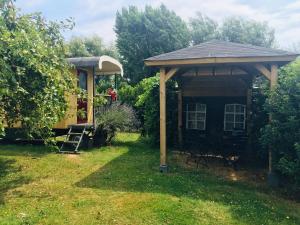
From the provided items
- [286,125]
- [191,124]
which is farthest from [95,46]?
[286,125]

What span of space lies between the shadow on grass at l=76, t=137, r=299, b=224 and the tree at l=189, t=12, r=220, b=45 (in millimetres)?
26527

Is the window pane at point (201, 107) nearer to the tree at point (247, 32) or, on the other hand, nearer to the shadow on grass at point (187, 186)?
the shadow on grass at point (187, 186)

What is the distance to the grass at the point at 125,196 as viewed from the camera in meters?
5.52

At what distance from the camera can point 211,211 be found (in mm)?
5766

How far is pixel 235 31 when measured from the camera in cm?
3412

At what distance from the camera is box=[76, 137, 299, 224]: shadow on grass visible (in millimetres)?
5855

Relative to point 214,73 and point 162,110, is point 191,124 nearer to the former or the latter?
point 214,73

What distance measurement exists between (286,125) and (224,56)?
81.5 inches

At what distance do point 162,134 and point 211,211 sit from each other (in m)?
3.16

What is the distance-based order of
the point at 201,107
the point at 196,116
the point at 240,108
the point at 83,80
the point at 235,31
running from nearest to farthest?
1. the point at 240,108
2. the point at 201,107
3. the point at 196,116
4. the point at 83,80
5. the point at 235,31

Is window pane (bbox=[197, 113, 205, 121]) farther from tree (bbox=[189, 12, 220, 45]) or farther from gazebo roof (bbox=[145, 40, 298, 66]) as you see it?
tree (bbox=[189, 12, 220, 45])

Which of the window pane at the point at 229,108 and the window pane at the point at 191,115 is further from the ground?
the window pane at the point at 229,108

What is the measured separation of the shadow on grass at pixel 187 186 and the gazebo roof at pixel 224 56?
2750 millimetres

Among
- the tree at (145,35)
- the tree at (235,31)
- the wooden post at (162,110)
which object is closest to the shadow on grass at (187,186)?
the wooden post at (162,110)
